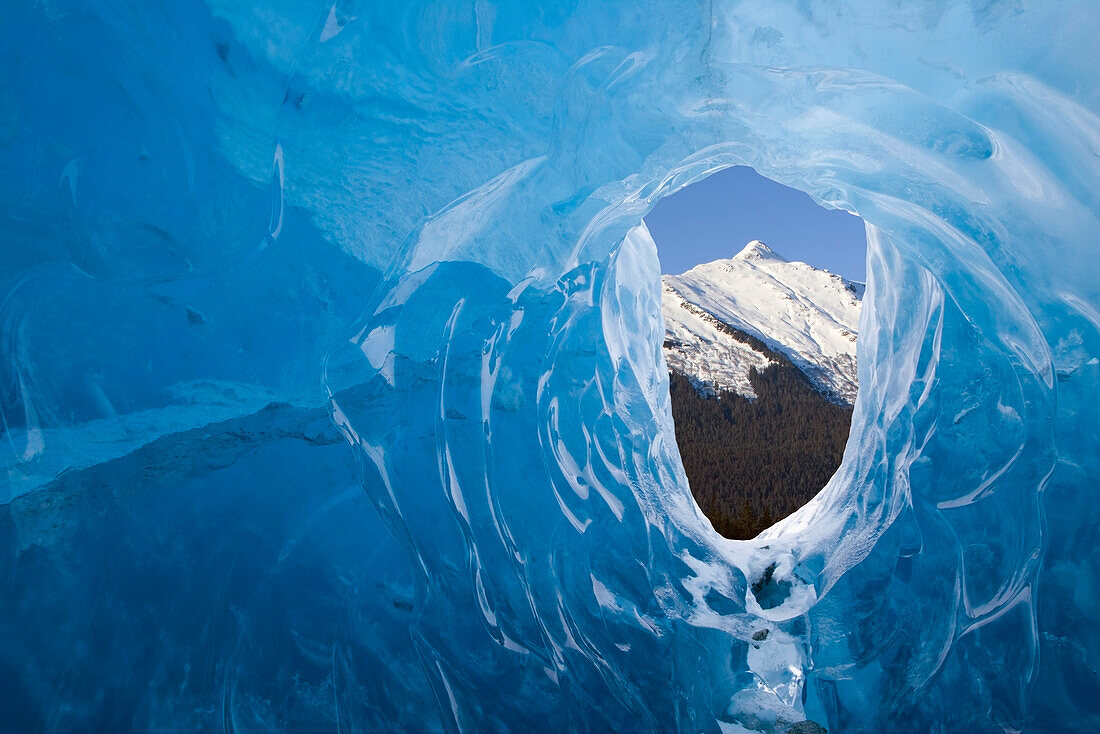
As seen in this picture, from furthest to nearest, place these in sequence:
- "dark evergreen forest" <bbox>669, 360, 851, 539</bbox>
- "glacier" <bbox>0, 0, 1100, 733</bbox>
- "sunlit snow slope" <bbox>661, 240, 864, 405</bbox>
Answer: "sunlit snow slope" <bbox>661, 240, 864, 405</bbox>, "dark evergreen forest" <bbox>669, 360, 851, 539</bbox>, "glacier" <bbox>0, 0, 1100, 733</bbox>

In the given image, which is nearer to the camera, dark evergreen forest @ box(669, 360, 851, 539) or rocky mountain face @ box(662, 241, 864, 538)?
dark evergreen forest @ box(669, 360, 851, 539)

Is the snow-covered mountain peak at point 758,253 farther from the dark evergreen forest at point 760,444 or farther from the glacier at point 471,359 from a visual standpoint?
the glacier at point 471,359

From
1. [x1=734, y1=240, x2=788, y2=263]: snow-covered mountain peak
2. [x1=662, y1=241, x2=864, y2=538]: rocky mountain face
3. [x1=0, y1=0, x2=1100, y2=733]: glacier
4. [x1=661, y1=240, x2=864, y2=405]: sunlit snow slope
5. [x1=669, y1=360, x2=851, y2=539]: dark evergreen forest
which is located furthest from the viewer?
[x1=734, y1=240, x2=788, y2=263]: snow-covered mountain peak

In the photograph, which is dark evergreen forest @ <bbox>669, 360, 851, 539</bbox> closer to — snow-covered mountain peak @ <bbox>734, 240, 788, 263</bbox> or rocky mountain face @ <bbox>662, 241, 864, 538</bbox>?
rocky mountain face @ <bbox>662, 241, 864, 538</bbox>

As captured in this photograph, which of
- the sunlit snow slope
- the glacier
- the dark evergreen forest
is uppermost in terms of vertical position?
the sunlit snow slope

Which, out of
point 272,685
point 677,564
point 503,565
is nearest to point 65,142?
point 272,685

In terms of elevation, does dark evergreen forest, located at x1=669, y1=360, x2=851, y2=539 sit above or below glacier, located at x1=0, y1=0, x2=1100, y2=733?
above

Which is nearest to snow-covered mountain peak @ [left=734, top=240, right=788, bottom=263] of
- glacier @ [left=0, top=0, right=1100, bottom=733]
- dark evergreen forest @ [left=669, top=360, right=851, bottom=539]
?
dark evergreen forest @ [left=669, top=360, right=851, bottom=539]

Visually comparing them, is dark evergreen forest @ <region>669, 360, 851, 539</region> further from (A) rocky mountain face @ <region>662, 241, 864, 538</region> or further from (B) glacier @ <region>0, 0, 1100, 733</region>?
(B) glacier @ <region>0, 0, 1100, 733</region>
